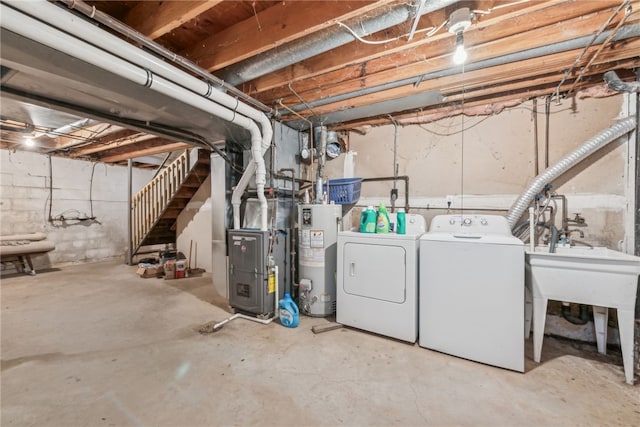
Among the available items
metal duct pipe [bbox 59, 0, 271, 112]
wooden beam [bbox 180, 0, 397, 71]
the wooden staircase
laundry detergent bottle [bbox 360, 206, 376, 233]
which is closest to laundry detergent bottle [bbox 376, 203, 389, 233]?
laundry detergent bottle [bbox 360, 206, 376, 233]

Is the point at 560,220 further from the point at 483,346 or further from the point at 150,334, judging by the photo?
the point at 150,334

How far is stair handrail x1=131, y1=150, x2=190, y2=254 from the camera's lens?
15.5 ft

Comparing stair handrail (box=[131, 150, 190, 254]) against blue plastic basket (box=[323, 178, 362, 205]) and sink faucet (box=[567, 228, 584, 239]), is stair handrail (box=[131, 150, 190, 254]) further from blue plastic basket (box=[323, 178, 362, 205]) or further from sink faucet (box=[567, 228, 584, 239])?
sink faucet (box=[567, 228, 584, 239])

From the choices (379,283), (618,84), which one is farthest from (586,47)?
(379,283)

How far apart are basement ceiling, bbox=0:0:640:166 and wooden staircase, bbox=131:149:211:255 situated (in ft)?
5.28

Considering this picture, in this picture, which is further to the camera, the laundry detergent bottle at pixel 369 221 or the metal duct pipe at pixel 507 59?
the laundry detergent bottle at pixel 369 221

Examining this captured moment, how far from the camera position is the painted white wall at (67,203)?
4.82m

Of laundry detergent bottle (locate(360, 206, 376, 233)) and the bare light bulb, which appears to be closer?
the bare light bulb

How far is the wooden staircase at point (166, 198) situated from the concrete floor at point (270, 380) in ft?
8.56

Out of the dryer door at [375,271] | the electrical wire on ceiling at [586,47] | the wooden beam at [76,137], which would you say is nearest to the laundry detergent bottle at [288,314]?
the dryer door at [375,271]

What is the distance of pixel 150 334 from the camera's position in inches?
96.2

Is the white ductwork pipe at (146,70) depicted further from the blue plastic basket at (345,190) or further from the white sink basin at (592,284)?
the white sink basin at (592,284)

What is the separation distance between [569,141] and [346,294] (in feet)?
8.59

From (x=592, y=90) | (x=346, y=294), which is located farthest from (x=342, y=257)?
(x=592, y=90)
